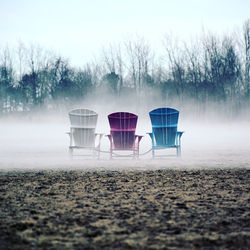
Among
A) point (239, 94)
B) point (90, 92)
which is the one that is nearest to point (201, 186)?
point (239, 94)

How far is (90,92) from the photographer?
38.0 meters

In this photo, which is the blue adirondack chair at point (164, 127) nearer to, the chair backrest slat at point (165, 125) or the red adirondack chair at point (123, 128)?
the chair backrest slat at point (165, 125)

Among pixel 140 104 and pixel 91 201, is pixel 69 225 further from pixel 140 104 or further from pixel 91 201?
pixel 140 104

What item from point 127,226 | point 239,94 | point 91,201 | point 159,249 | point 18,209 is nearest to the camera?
point 159,249

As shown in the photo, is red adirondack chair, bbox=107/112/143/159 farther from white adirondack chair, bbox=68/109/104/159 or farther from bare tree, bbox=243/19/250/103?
bare tree, bbox=243/19/250/103

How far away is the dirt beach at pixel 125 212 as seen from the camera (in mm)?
2262

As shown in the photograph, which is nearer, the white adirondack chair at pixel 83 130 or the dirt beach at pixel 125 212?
the dirt beach at pixel 125 212

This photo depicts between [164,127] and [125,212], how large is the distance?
218 inches

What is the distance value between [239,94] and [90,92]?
16.0 metres

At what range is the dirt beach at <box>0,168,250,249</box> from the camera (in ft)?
7.42

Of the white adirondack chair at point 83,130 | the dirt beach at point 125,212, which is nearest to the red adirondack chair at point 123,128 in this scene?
the white adirondack chair at point 83,130

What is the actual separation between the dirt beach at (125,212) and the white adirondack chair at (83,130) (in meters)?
3.52

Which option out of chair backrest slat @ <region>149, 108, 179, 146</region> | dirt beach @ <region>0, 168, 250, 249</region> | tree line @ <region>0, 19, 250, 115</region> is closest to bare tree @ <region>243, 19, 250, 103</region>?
tree line @ <region>0, 19, 250, 115</region>

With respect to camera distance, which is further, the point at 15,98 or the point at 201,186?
the point at 15,98
